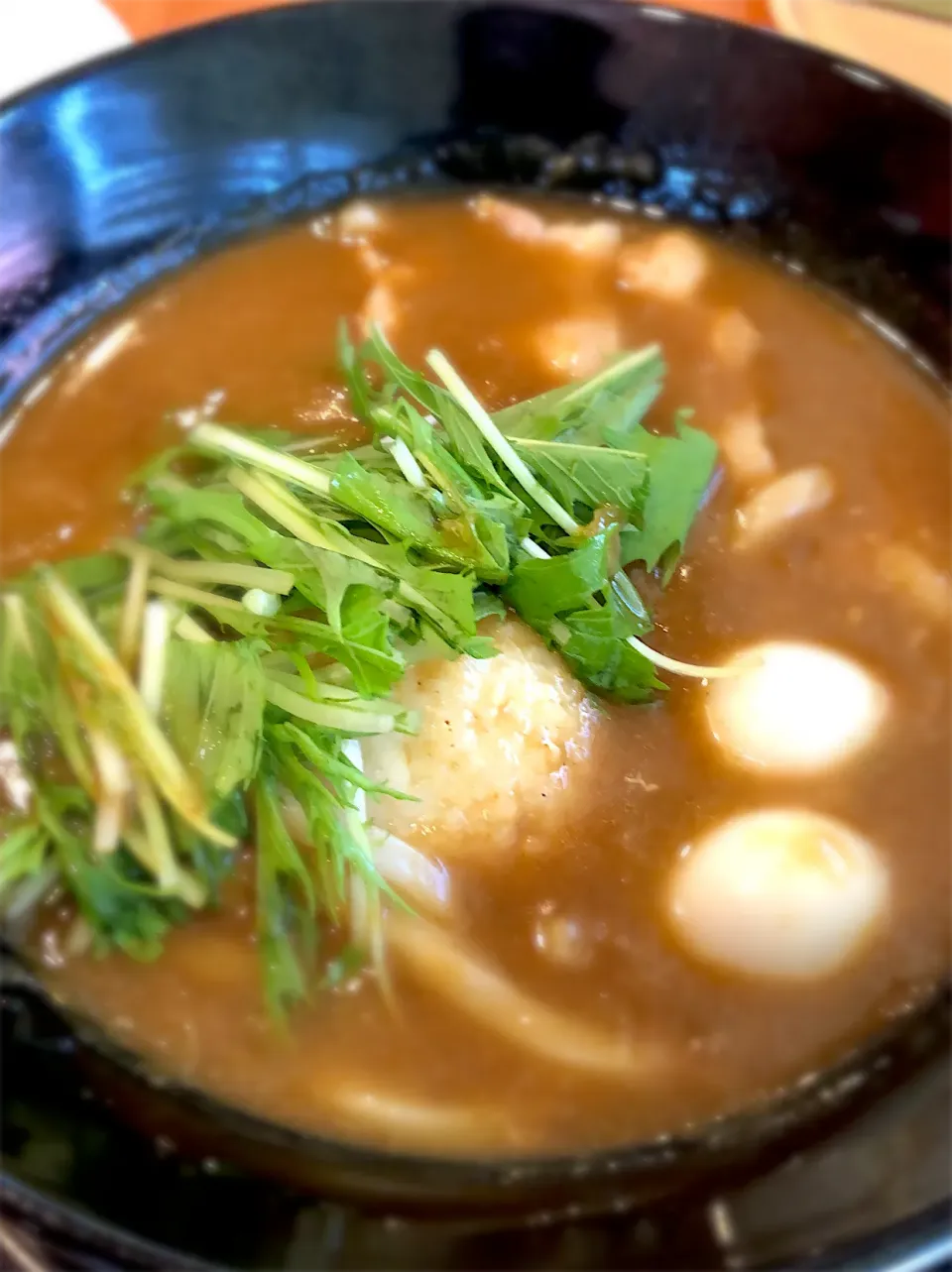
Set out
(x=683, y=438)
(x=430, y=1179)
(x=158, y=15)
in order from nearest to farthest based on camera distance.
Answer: (x=430, y=1179), (x=683, y=438), (x=158, y=15)

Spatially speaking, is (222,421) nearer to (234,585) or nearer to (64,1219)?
(234,585)

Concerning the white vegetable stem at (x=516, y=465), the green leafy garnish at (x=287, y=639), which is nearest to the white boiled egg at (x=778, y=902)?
the green leafy garnish at (x=287, y=639)

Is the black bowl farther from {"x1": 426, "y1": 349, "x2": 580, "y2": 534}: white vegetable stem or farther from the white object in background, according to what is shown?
{"x1": 426, "y1": 349, "x2": 580, "y2": 534}: white vegetable stem

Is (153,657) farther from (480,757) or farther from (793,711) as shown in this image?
(793,711)

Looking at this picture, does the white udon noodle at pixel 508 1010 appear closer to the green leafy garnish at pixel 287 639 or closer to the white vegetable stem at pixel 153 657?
the green leafy garnish at pixel 287 639

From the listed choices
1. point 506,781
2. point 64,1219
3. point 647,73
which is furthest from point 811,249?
point 64,1219
